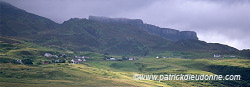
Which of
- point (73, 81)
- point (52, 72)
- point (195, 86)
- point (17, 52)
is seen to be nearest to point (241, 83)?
point (195, 86)

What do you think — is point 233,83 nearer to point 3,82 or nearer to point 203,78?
point 203,78

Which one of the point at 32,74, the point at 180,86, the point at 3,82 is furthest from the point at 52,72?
the point at 180,86

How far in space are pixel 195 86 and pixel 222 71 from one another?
54.1 meters

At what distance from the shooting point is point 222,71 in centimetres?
17538

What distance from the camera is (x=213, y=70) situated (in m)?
184

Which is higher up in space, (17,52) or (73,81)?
(17,52)

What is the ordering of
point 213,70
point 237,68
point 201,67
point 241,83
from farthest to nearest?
point 201,67
point 213,70
point 237,68
point 241,83

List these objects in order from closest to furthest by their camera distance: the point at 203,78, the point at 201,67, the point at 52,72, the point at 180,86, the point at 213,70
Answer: the point at 52,72, the point at 180,86, the point at 203,78, the point at 213,70, the point at 201,67

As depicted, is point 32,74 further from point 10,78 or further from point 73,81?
point 73,81

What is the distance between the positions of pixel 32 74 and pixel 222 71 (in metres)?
143

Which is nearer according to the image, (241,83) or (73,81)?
(73,81)

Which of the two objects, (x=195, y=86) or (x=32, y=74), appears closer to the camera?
(x=32, y=74)

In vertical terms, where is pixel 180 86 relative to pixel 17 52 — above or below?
below

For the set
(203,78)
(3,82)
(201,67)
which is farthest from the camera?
(201,67)
